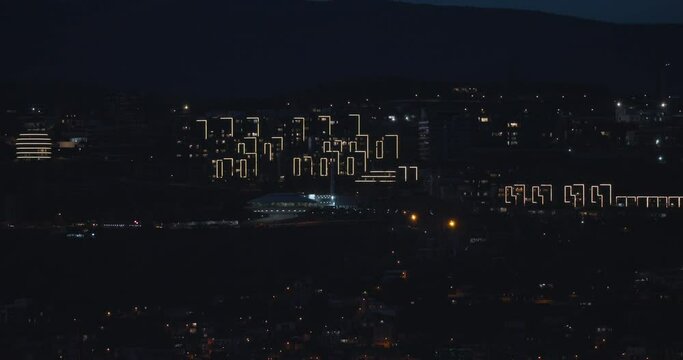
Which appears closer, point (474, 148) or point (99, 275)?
point (99, 275)

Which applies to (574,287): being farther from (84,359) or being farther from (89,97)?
(89,97)

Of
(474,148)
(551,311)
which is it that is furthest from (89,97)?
(551,311)

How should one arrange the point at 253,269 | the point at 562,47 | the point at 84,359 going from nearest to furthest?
the point at 84,359 < the point at 253,269 < the point at 562,47

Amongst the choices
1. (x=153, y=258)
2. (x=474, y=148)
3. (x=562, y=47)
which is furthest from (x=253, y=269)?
(x=562, y=47)

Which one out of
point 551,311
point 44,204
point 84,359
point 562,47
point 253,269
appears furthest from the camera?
point 562,47

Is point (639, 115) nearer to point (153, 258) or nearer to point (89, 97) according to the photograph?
point (89, 97)

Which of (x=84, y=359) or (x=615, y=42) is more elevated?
(x=615, y=42)
